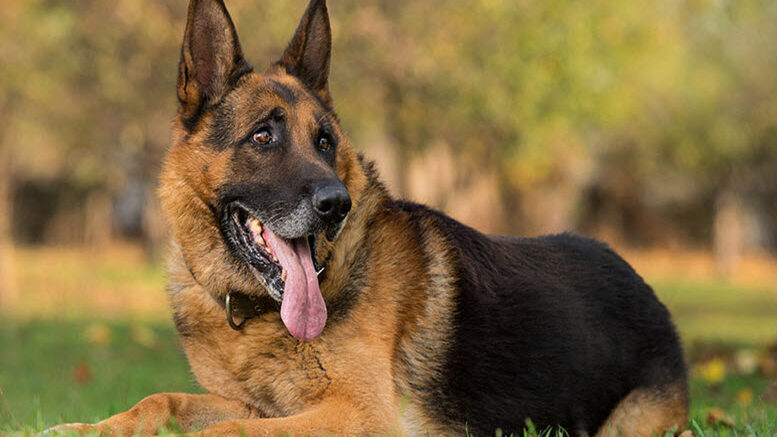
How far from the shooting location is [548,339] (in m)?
4.52

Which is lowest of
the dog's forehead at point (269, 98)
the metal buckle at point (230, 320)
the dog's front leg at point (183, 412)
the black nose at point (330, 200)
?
the dog's front leg at point (183, 412)

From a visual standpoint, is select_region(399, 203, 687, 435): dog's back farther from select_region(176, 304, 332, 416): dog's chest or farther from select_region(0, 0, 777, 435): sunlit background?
select_region(176, 304, 332, 416): dog's chest

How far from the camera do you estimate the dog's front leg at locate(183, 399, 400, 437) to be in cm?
381

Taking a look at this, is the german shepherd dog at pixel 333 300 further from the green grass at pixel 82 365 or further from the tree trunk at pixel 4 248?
the tree trunk at pixel 4 248

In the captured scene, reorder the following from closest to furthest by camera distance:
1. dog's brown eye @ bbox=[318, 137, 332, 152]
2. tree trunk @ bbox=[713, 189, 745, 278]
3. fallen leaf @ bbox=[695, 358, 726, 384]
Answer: dog's brown eye @ bbox=[318, 137, 332, 152] → fallen leaf @ bbox=[695, 358, 726, 384] → tree trunk @ bbox=[713, 189, 745, 278]

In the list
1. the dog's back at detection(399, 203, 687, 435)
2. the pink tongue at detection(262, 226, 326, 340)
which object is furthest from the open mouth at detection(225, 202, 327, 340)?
the dog's back at detection(399, 203, 687, 435)

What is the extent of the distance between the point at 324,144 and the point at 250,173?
47 centimetres

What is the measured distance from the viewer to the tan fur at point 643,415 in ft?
15.5

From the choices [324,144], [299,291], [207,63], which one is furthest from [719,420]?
[207,63]

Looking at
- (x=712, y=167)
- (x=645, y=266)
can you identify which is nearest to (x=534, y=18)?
(x=712, y=167)

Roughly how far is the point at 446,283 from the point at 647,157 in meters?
30.8

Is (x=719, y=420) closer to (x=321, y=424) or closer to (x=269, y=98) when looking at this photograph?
(x=321, y=424)

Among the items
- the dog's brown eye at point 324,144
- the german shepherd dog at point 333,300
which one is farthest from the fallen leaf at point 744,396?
the dog's brown eye at point 324,144

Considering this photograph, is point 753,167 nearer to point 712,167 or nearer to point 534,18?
point 712,167
